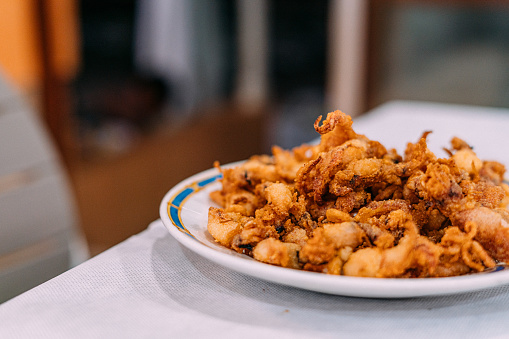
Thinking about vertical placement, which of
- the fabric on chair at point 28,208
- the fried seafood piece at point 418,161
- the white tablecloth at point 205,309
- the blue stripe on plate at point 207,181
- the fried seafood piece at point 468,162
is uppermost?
the fried seafood piece at point 418,161

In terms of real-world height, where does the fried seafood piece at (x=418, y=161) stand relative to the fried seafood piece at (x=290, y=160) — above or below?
above

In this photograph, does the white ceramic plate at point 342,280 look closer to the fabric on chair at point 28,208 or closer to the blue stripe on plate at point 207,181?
the blue stripe on plate at point 207,181

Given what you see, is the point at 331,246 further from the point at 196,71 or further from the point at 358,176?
the point at 196,71

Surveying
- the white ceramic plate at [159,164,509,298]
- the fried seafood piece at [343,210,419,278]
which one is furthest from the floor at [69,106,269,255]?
the fried seafood piece at [343,210,419,278]

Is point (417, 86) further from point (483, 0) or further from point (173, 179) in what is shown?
point (173, 179)

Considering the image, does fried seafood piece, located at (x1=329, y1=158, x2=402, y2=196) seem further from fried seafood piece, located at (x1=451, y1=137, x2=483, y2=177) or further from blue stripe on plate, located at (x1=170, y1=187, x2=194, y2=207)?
blue stripe on plate, located at (x1=170, y1=187, x2=194, y2=207)

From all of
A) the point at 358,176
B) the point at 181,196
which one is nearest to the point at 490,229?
the point at 358,176

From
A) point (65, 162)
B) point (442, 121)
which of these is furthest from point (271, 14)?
point (442, 121)

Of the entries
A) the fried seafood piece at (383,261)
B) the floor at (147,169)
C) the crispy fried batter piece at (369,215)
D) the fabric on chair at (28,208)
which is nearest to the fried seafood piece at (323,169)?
the crispy fried batter piece at (369,215)
